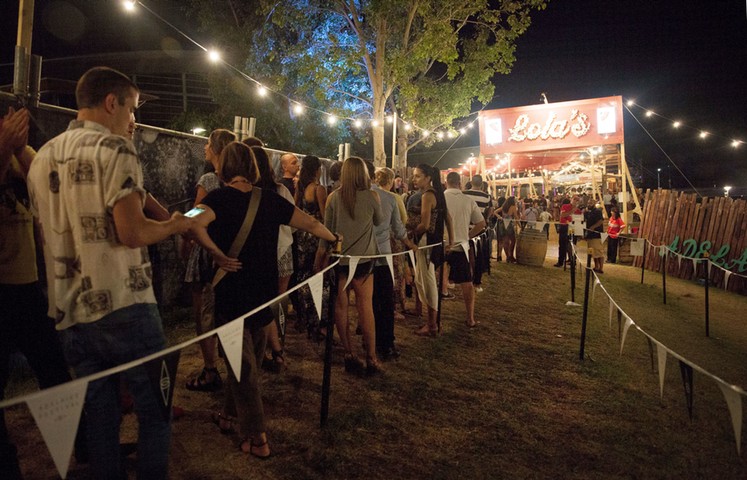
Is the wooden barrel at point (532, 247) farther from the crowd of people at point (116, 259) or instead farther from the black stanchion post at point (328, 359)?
the black stanchion post at point (328, 359)

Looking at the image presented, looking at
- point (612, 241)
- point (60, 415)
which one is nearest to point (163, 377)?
point (60, 415)

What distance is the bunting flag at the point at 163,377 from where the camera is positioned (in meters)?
1.91

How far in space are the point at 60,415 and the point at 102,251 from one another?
65cm

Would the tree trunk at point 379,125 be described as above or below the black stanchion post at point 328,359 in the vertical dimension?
above

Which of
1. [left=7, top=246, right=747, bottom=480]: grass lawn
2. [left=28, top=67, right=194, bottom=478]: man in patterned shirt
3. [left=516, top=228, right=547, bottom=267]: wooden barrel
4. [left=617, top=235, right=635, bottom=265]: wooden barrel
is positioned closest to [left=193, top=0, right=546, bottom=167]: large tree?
[left=516, top=228, right=547, bottom=267]: wooden barrel

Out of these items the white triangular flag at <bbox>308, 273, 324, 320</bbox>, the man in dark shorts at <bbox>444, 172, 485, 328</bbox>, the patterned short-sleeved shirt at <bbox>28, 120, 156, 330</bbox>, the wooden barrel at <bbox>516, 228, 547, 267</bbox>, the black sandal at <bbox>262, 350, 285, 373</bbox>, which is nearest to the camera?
the patterned short-sleeved shirt at <bbox>28, 120, 156, 330</bbox>

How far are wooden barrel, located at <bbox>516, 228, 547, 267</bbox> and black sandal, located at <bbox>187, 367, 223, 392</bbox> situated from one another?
10.1 meters

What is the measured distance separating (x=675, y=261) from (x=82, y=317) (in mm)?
13459

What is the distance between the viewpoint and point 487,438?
131 inches

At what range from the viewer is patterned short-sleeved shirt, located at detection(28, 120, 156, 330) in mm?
1819

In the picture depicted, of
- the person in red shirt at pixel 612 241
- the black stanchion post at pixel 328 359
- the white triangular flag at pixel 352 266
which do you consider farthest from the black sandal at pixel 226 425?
the person in red shirt at pixel 612 241

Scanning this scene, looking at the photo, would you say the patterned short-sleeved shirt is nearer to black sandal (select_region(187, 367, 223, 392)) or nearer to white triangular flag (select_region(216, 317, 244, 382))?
white triangular flag (select_region(216, 317, 244, 382))

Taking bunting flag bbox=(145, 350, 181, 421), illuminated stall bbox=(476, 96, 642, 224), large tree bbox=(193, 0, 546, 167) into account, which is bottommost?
bunting flag bbox=(145, 350, 181, 421)

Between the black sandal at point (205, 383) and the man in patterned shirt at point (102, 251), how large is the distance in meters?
1.87
